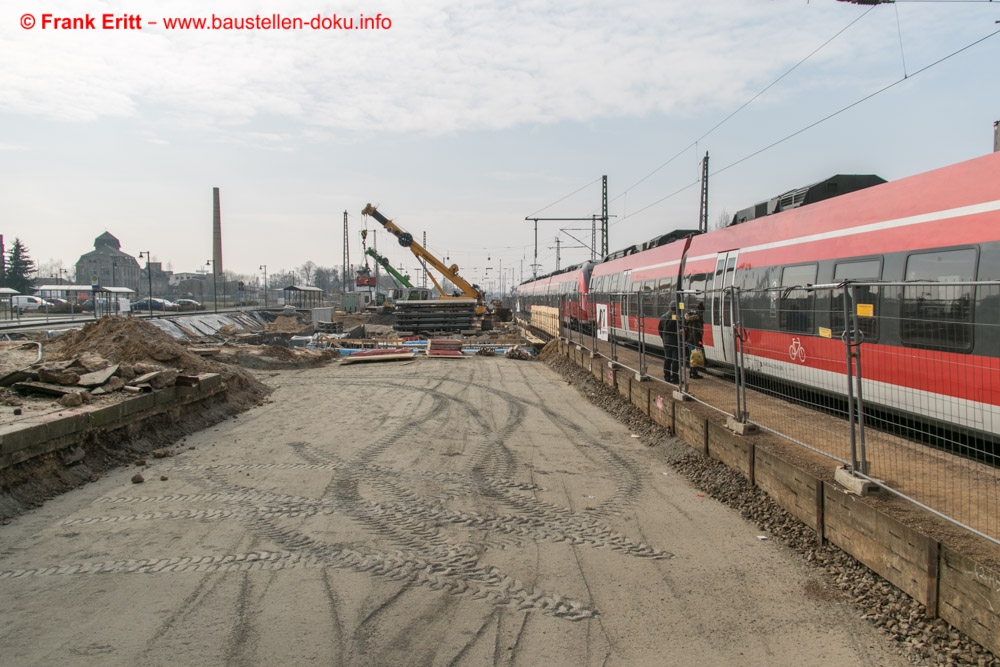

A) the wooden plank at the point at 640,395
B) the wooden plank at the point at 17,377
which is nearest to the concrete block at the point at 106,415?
the wooden plank at the point at 17,377

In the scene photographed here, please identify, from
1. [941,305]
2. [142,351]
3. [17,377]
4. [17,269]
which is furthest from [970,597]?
[17,269]

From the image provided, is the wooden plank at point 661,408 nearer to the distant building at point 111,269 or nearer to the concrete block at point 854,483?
the concrete block at point 854,483

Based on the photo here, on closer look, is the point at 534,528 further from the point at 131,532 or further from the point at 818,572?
the point at 131,532

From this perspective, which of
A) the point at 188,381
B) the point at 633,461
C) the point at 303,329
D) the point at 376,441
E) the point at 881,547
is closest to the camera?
the point at 881,547

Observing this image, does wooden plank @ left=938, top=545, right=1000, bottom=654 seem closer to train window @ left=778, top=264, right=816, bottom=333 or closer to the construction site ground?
the construction site ground

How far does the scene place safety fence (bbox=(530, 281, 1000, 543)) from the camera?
4688 mm

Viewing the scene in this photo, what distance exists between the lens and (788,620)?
12.9 feet

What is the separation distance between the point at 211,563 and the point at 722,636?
12.5 feet

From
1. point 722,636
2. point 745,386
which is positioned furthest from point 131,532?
point 745,386

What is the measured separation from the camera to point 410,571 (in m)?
4.69

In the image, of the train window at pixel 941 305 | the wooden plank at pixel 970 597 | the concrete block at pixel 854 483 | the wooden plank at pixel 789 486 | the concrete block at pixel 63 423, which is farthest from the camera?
the concrete block at pixel 63 423

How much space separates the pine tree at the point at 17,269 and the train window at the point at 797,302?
84726mm

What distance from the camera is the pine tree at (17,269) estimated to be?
70375 mm

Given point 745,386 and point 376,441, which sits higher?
point 745,386
